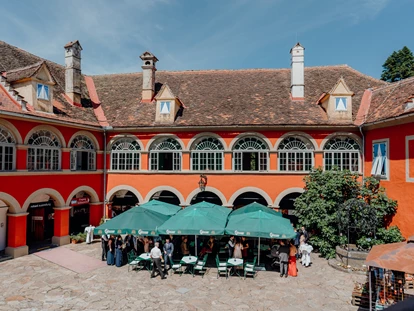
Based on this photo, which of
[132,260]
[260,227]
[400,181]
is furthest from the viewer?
[400,181]

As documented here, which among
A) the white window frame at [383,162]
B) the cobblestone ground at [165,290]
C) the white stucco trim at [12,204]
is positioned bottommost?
the cobblestone ground at [165,290]

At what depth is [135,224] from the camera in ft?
46.2

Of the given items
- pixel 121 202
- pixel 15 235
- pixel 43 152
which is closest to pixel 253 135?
pixel 121 202

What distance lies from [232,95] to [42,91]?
12856mm

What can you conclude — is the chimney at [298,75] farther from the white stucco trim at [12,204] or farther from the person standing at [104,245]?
the white stucco trim at [12,204]

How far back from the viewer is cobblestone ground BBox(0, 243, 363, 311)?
425 inches

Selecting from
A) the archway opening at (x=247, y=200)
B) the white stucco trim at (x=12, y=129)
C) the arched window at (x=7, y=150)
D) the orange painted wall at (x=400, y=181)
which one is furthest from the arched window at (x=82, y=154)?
the orange painted wall at (x=400, y=181)

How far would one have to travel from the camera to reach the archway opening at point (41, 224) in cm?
1928

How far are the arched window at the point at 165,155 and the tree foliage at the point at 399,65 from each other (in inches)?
1344

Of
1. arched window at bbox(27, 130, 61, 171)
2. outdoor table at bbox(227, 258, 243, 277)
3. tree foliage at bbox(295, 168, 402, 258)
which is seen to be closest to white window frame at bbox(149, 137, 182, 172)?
arched window at bbox(27, 130, 61, 171)

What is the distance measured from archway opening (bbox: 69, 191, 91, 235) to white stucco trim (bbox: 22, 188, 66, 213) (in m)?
1.57

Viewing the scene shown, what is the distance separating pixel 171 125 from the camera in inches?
803

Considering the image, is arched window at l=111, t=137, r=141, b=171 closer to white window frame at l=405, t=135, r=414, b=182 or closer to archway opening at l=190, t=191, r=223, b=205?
archway opening at l=190, t=191, r=223, b=205

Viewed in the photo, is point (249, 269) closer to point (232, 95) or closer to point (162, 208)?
point (162, 208)
